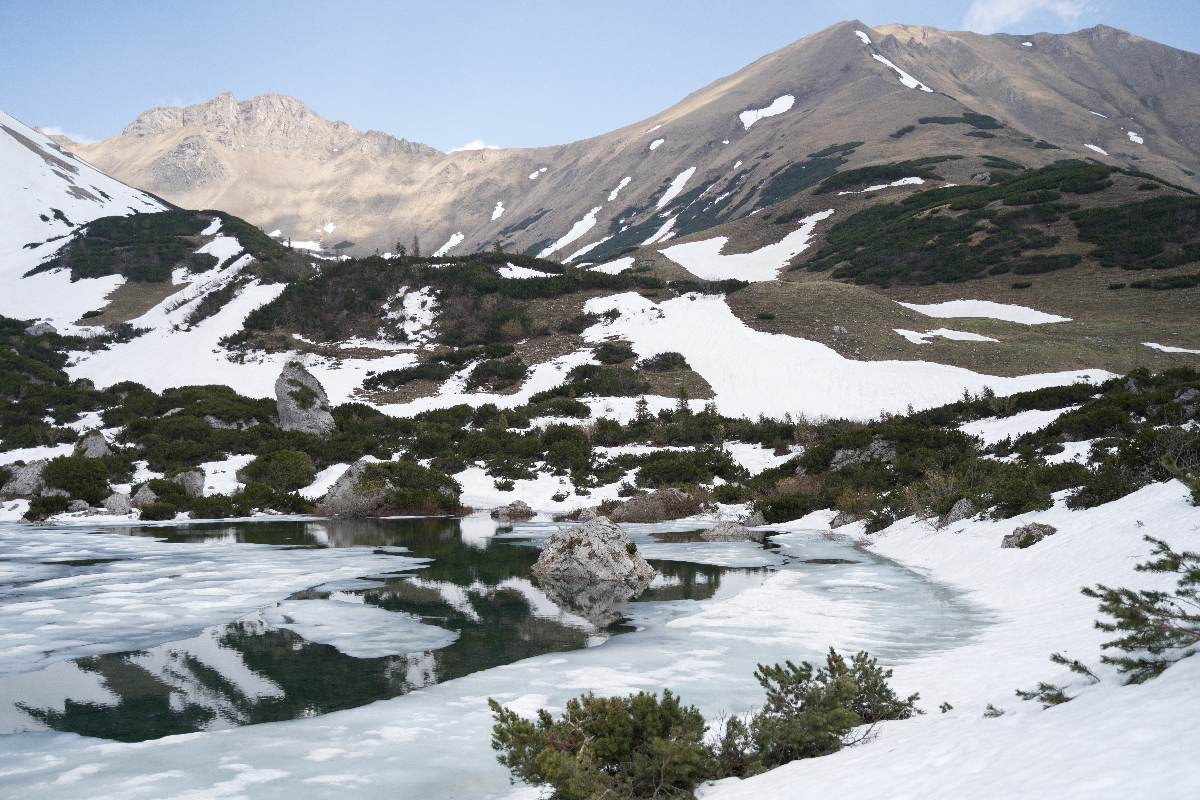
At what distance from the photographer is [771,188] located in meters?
88.5

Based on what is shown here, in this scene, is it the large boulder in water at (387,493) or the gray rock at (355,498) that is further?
the large boulder in water at (387,493)

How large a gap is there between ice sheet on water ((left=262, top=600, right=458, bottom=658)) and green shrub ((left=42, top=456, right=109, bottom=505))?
14.2m

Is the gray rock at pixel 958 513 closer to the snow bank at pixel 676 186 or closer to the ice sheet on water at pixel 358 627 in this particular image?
the ice sheet on water at pixel 358 627

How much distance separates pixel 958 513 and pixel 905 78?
4885 inches

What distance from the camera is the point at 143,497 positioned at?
726 inches

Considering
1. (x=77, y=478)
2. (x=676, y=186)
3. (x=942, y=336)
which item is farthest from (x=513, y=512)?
(x=676, y=186)

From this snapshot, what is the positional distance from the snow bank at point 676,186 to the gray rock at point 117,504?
10182 cm

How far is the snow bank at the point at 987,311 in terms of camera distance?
129ft

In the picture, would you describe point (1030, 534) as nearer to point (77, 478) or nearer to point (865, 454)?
point (865, 454)

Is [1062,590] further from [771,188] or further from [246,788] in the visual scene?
[771,188]

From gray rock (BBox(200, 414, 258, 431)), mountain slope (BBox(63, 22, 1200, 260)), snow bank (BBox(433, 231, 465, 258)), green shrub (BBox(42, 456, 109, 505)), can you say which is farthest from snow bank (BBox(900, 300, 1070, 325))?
snow bank (BBox(433, 231, 465, 258))

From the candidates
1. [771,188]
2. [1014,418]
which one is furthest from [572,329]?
[771,188]

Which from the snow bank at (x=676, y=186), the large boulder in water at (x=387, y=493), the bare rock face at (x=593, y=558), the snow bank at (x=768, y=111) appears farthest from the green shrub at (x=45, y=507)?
the snow bank at (x=768, y=111)

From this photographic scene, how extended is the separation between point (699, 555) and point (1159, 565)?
9.81 metres
